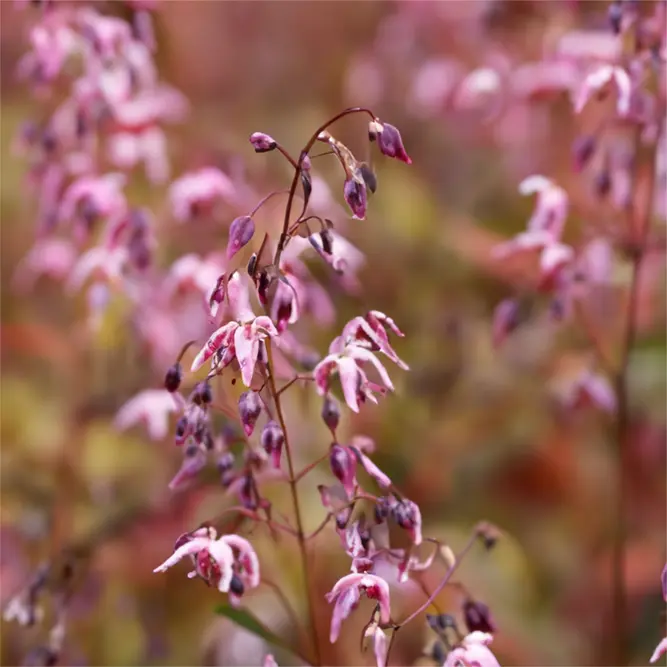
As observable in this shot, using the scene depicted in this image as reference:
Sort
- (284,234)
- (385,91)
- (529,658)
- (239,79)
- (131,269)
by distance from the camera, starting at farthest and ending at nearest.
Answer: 1. (239,79)
2. (385,91)
3. (131,269)
4. (529,658)
5. (284,234)

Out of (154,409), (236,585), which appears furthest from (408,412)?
(236,585)

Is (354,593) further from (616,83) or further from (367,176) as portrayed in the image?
(616,83)

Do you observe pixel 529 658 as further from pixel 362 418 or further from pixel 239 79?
pixel 239 79

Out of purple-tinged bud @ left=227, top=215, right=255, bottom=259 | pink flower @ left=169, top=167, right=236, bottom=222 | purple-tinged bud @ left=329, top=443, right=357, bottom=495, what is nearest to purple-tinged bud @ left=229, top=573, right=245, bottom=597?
purple-tinged bud @ left=329, top=443, right=357, bottom=495

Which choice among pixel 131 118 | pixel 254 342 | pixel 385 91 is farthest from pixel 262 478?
pixel 385 91

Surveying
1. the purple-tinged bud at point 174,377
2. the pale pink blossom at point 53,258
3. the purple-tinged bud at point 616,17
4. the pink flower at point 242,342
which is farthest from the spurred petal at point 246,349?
the pale pink blossom at point 53,258

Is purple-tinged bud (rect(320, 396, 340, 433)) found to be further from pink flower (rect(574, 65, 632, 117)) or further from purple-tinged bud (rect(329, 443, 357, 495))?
pink flower (rect(574, 65, 632, 117))
